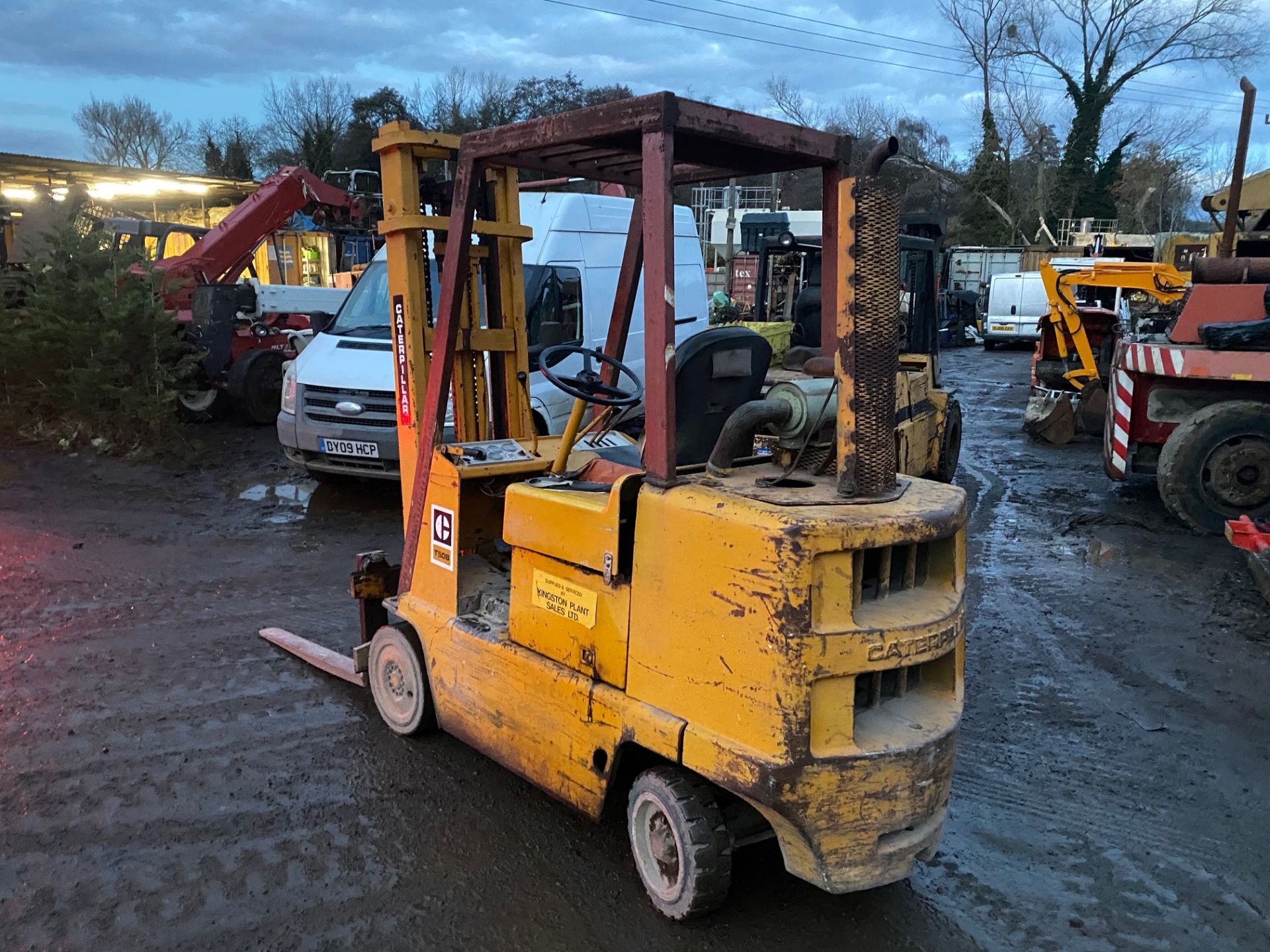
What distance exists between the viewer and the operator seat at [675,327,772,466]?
9.87 ft

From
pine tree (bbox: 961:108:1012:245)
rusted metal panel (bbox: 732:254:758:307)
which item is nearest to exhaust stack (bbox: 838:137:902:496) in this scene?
rusted metal panel (bbox: 732:254:758:307)

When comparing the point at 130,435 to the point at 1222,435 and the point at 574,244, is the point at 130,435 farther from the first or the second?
the point at 1222,435

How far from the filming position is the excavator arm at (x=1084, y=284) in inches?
455

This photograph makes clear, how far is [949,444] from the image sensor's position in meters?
9.62

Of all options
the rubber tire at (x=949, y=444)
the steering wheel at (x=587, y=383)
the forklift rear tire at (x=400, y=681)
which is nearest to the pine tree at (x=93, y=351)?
the forklift rear tire at (x=400, y=681)

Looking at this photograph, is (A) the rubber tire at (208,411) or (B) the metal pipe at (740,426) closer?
(B) the metal pipe at (740,426)

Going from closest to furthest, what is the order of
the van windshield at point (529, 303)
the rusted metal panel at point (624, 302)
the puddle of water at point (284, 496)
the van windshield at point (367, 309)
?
the rusted metal panel at point (624, 302) < the puddle of water at point (284, 496) < the van windshield at point (529, 303) < the van windshield at point (367, 309)

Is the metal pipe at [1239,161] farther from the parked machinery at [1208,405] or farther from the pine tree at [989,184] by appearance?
the pine tree at [989,184]

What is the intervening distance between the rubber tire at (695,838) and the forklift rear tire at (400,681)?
140cm

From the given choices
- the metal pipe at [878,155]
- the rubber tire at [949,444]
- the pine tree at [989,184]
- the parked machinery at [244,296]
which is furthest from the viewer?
the pine tree at [989,184]

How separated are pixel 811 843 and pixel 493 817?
53.5 inches

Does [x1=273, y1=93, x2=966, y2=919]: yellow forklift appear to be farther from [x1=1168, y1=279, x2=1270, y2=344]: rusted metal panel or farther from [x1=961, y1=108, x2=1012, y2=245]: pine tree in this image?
[x1=961, y1=108, x2=1012, y2=245]: pine tree

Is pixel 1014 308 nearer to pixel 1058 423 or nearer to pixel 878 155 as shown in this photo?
pixel 1058 423

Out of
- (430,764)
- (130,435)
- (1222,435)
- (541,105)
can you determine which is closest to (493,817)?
(430,764)
